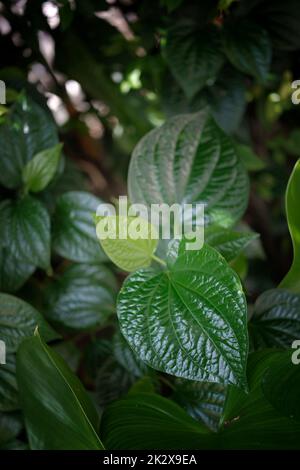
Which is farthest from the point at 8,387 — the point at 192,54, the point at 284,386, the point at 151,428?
the point at 192,54

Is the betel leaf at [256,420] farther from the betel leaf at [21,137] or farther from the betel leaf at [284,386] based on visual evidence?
the betel leaf at [21,137]

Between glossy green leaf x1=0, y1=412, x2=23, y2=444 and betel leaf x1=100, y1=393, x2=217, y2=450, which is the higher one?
betel leaf x1=100, y1=393, x2=217, y2=450

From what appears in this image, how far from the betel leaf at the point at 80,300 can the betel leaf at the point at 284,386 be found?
0.85ft

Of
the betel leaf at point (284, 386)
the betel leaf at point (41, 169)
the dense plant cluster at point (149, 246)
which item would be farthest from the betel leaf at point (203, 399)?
the betel leaf at point (41, 169)

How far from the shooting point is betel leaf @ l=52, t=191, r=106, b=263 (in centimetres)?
64

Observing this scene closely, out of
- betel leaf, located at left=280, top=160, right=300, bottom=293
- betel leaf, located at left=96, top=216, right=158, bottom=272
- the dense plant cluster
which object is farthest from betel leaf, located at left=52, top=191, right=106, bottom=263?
betel leaf, located at left=280, top=160, right=300, bottom=293

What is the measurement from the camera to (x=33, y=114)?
0.67 m

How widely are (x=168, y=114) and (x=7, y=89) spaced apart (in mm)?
239

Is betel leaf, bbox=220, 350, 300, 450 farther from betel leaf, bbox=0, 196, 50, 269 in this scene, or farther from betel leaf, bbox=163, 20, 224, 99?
betel leaf, bbox=163, 20, 224, 99

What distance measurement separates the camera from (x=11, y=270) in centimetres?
62

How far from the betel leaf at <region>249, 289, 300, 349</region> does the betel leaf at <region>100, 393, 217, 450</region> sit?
4.7 inches

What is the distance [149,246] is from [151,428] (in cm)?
17
